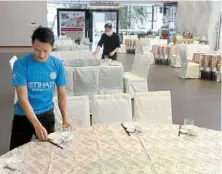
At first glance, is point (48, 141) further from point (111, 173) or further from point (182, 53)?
point (182, 53)

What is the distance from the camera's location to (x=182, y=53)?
8.72 meters

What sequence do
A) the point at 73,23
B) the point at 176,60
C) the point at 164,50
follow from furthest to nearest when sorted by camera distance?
the point at 73,23 → the point at 164,50 → the point at 176,60

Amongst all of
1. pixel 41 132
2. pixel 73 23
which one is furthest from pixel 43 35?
pixel 73 23

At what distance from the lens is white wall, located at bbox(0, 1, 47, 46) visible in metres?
14.8

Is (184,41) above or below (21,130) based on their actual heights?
above

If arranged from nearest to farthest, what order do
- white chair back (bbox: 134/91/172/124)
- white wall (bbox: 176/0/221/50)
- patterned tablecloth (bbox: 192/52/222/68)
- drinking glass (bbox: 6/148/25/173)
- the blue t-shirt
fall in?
drinking glass (bbox: 6/148/25/173) → the blue t-shirt → white chair back (bbox: 134/91/172/124) → patterned tablecloth (bbox: 192/52/222/68) → white wall (bbox: 176/0/221/50)

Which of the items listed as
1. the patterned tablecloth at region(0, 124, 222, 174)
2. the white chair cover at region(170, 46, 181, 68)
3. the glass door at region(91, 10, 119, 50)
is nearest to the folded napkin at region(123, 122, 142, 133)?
the patterned tablecloth at region(0, 124, 222, 174)

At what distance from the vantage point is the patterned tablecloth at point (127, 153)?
1765 millimetres

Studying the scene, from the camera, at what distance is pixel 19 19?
1486 centimetres

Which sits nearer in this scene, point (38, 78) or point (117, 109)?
point (38, 78)

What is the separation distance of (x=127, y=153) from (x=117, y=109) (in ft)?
2.91

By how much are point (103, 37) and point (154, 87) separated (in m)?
1.66

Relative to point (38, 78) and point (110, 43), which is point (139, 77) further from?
point (38, 78)

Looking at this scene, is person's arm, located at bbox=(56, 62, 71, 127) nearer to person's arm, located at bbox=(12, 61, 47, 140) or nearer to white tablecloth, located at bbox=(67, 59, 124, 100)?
person's arm, located at bbox=(12, 61, 47, 140)
